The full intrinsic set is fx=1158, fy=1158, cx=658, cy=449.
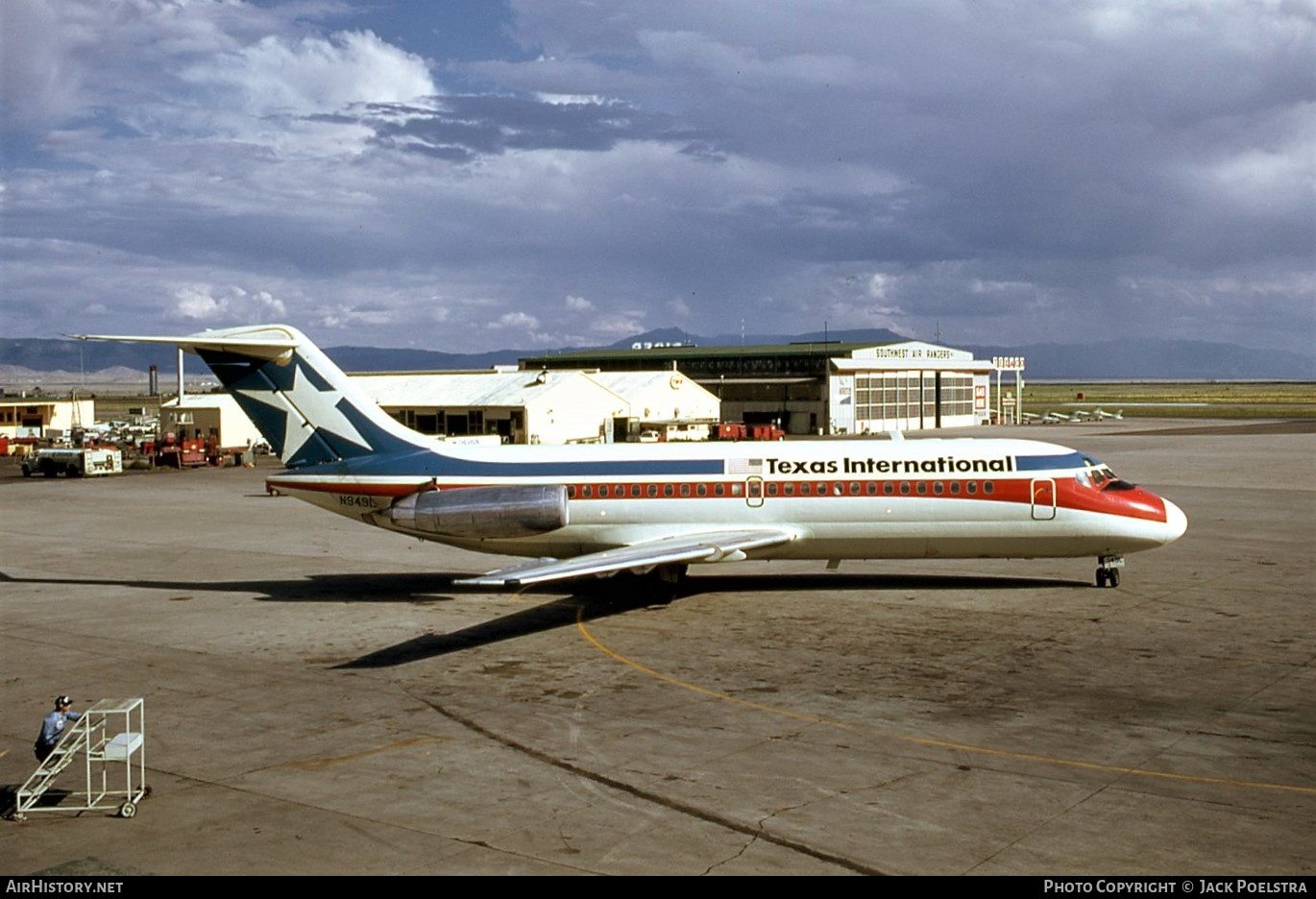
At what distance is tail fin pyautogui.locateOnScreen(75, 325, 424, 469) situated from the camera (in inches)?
1174

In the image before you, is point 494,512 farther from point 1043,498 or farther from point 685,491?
point 1043,498

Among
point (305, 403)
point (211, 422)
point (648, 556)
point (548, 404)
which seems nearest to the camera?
point (648, 556)

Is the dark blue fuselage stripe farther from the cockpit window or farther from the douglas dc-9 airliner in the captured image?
the cockpit window

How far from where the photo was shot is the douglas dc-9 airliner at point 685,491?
93.0ft

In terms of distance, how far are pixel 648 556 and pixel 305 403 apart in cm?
1035

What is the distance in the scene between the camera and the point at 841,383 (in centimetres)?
10900

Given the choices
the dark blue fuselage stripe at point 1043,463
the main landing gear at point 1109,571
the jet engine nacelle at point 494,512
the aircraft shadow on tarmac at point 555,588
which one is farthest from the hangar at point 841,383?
the jet engine nacelle at point 494,512

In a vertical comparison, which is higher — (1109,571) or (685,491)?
(685,491)

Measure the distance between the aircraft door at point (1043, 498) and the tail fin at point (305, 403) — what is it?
15637 millimetres

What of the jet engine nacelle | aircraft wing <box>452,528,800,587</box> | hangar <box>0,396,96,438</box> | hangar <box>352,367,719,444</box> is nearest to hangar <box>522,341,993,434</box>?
hangar <box>352,367,719,444</box>

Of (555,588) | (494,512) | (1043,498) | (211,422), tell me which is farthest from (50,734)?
(211,422)

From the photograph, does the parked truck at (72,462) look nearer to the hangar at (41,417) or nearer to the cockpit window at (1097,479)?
the hangar at (41,417)

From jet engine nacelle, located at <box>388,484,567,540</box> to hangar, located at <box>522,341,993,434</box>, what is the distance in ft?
266
